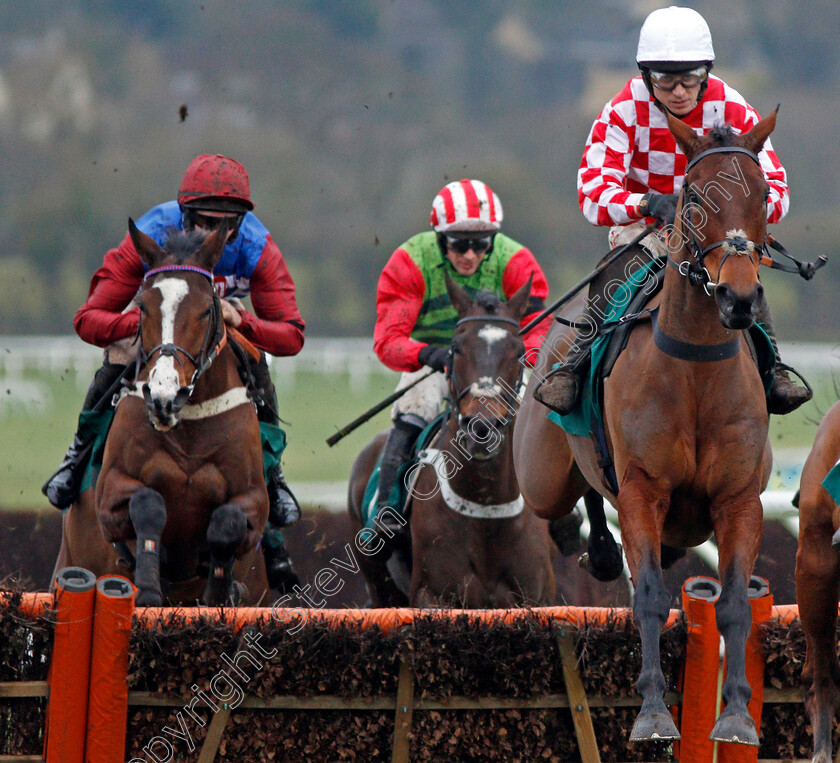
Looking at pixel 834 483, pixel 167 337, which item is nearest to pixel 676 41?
pixel 834 483

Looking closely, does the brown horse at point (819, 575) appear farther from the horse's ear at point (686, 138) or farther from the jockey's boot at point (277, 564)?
the jockey's boot at point (277, 564)

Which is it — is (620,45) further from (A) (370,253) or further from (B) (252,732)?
(B) (252,732)

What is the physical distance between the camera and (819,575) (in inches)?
191

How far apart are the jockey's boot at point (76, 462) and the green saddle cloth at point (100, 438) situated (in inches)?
1.1

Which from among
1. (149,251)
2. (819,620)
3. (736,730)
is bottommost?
(736,730)

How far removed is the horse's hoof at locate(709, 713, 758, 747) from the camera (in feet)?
12.5

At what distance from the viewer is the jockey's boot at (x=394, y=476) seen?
6699 mm

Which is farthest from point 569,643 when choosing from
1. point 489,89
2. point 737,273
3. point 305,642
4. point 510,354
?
point 489,89

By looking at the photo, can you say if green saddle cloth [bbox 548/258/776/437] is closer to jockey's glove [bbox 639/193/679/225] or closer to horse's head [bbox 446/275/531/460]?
jockey's glove [bbox 639/193/679/225]

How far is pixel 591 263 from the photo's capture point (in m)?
21.6

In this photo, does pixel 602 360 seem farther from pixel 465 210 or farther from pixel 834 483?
pixel 465 210

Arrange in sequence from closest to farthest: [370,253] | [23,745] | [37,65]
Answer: [23,745], [370,253], [37,65]

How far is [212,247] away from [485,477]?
173 centimetres

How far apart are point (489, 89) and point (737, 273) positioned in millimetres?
20849
